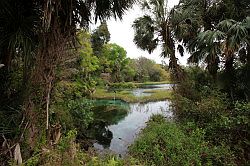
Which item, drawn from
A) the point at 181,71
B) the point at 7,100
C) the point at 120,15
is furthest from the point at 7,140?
the point at 181,71

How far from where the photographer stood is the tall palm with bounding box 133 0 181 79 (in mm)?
10805

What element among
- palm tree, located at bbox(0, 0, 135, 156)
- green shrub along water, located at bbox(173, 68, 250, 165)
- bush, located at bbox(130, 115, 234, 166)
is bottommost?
bush, located at bbox(130, 115, 234, 166)

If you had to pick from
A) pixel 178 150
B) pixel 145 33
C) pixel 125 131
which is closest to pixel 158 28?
pixel 145 33

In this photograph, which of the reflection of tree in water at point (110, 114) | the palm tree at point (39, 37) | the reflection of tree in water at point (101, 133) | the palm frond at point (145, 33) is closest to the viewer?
the palm tree at point (39, 37)

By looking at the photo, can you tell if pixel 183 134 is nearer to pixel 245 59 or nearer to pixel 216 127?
pixel 216 127

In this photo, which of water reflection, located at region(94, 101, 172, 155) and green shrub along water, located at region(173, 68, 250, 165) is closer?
green shrub along water, located at region(173, 68, 250, 165)

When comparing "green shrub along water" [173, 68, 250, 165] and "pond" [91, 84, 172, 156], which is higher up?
"green shrub along water" [173, 68, 250, 165]

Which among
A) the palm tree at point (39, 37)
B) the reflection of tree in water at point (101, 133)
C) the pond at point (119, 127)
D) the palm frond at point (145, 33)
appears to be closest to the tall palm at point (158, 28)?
the palm frond at point (145, 33)

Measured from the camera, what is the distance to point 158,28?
36.4ft

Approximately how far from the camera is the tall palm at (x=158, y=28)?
10805mm

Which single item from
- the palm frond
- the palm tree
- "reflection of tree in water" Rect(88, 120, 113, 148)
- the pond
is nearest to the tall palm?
the palm frond

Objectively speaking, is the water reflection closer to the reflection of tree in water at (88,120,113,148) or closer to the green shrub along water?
the reflection of tree in water at (88,120,113,148)

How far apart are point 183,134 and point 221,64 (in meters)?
4.26

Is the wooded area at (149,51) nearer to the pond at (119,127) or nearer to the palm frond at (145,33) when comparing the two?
the palm frond at (145,33)
